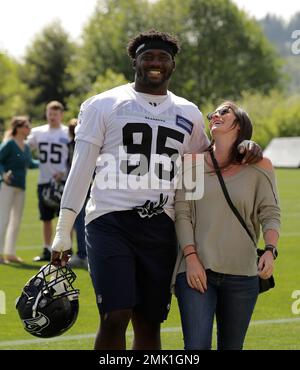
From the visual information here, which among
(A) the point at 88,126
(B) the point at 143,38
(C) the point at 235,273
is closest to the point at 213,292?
(C) the point at 235,273

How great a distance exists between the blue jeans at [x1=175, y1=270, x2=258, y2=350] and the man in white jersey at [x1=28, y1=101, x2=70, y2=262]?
24.6 ft

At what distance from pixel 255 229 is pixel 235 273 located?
11.4 inches

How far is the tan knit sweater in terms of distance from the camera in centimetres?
569

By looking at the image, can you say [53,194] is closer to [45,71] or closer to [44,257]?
[44,257]

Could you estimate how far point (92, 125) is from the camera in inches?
231

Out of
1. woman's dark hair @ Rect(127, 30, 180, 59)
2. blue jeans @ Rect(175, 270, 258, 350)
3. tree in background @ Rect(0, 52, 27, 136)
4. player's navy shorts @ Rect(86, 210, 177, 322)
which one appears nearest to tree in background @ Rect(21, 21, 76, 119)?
tree in background @ Rect(0, 52, 27, 136)

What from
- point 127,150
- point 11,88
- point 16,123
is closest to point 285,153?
point 16,123

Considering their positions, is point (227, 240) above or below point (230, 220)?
below

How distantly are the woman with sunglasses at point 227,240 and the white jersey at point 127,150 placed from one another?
0.23 metres

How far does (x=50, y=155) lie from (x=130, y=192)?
7443 mm

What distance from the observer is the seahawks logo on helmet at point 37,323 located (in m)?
5.77

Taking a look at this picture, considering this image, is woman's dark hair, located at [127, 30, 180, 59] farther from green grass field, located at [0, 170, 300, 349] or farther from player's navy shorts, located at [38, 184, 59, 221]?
player's navy shorts, located at [38, 184, 59, 221]

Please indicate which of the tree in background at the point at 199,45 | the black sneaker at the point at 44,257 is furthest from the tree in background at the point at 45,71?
the black sneaker at the point at 44,257

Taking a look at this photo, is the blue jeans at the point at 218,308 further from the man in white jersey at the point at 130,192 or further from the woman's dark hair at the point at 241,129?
the woman's dark hair at the point at 241,129
